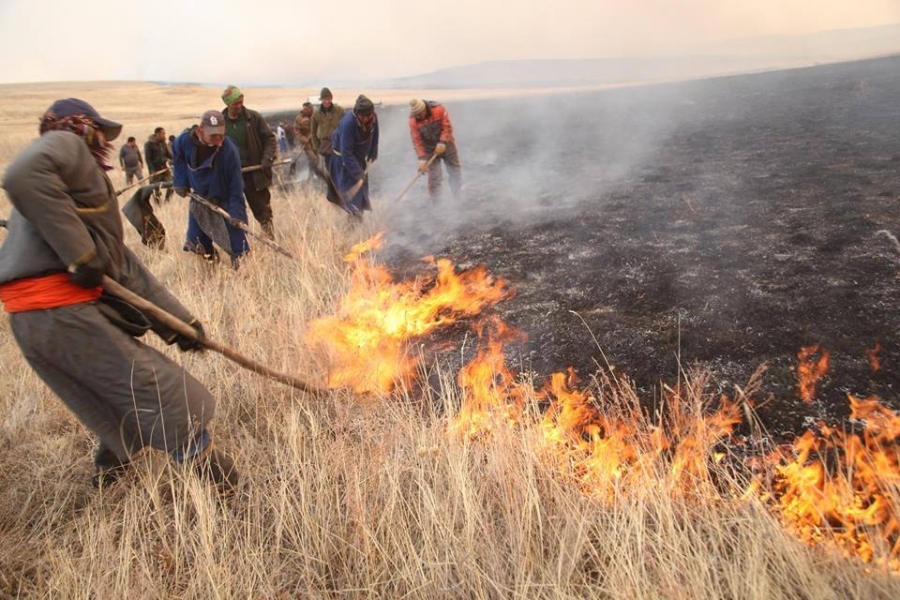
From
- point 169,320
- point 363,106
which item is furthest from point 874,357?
point 363,106

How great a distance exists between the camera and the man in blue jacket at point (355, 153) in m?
6.54

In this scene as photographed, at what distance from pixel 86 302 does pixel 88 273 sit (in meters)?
0.17

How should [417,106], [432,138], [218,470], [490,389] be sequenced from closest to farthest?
1. [218,470]
2. [490,389]
3. [417,106]
4. [432,138]

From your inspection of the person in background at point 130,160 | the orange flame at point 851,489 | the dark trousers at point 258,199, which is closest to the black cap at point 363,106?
the dark trousers at point 258,199

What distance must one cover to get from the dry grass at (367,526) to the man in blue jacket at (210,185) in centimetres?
264

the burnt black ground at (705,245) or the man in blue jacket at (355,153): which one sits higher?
the man in blue jacket at (355,153)

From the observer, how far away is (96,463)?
2592 mm

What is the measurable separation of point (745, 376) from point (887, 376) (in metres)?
0.65

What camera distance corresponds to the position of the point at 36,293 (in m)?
2.00

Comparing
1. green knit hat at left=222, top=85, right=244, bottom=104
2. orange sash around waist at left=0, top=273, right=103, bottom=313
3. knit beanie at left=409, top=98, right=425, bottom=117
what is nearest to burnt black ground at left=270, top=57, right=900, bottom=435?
knit beanie at left=409, top=98, right=425, bottom=117

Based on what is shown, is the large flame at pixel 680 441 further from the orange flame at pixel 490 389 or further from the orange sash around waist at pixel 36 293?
the orange sash around waist at pixel 36 293

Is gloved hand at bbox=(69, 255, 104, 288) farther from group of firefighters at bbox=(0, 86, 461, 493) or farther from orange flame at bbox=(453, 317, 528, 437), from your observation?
orange flame at bbox=(453, 317, 528, 437)

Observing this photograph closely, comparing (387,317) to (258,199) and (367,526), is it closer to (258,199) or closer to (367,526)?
(367,526)

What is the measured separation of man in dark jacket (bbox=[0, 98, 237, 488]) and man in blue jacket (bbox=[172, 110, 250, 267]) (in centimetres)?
284
